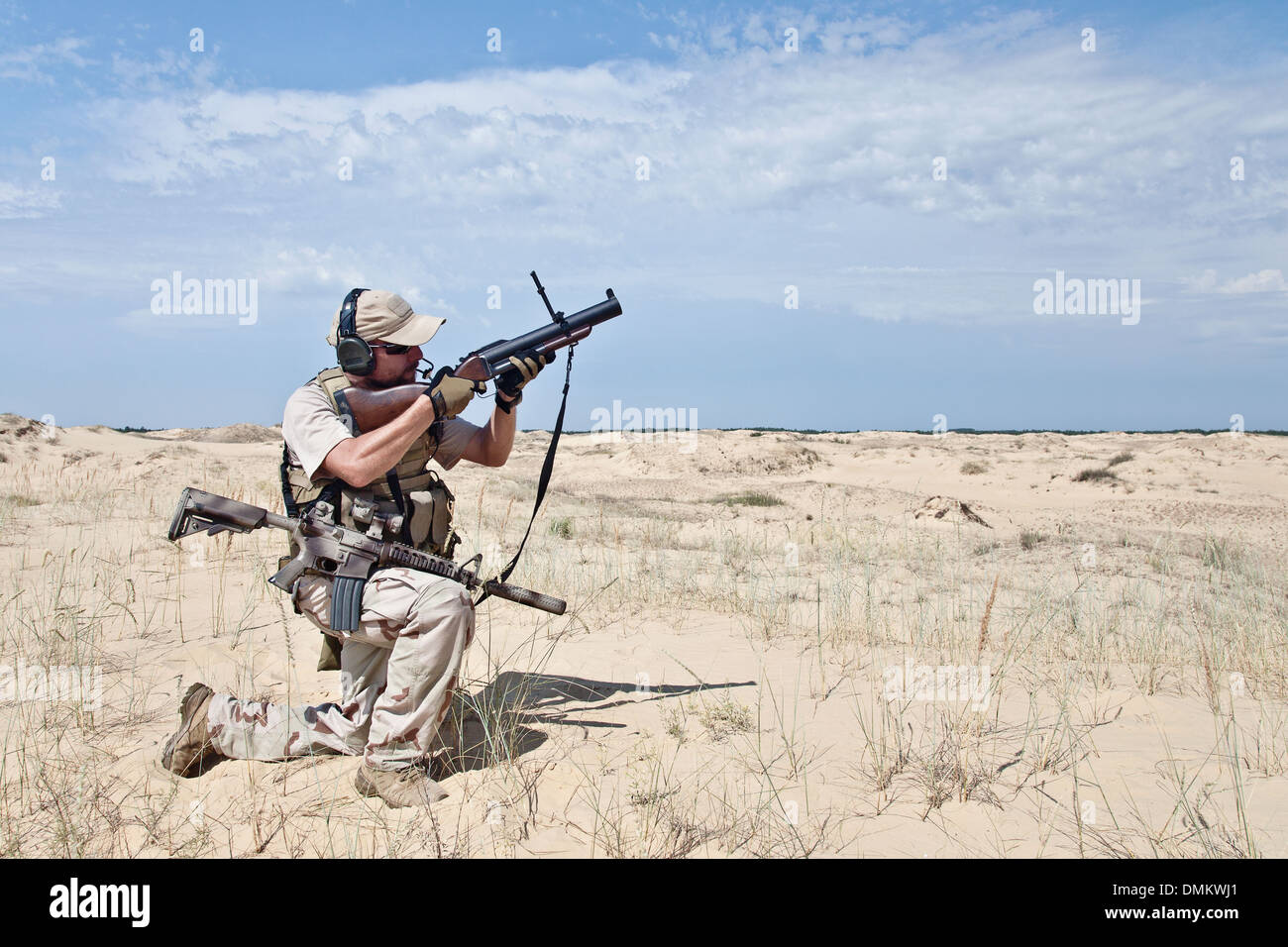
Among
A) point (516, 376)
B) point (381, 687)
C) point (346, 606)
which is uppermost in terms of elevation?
point (516, 376)

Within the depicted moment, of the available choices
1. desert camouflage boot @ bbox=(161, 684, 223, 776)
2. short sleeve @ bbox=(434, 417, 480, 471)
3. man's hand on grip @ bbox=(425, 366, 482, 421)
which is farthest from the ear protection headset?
desert camouflage boot @ bbox=(161, 684, 223, 776)

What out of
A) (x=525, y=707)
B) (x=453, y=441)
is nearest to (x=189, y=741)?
(x=525, y=707)

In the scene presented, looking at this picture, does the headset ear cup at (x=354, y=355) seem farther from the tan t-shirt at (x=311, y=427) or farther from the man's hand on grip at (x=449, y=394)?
the man's hand on grip at (x=449, y=394)

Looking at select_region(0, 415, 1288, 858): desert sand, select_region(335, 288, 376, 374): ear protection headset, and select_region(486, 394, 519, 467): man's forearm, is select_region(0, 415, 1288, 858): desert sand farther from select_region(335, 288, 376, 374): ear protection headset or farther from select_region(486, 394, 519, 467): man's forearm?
select_region(335, 288, 376, 374): ear protection headset

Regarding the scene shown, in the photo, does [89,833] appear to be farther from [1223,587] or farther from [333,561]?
[1223,587]

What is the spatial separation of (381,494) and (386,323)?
71cm

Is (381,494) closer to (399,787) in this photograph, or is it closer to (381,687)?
(381,687)

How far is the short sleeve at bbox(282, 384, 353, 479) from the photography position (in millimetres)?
3145

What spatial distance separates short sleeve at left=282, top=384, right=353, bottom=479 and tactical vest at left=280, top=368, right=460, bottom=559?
9cm

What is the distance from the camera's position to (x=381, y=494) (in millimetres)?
3484

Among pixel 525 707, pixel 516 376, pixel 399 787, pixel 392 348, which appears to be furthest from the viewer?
pixel 525 707

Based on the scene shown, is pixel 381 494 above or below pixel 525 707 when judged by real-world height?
above
